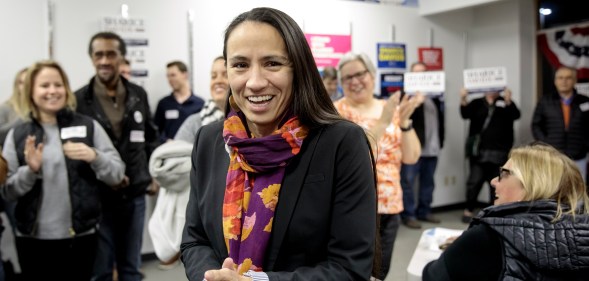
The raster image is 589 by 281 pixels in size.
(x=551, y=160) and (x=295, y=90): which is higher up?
(x=295, y=90)

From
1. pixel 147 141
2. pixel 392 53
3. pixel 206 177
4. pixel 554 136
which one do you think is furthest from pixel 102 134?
pixel 554 136

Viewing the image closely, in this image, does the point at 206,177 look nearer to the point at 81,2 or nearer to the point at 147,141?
the point at 147,141

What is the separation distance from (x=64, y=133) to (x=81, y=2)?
7.27ft

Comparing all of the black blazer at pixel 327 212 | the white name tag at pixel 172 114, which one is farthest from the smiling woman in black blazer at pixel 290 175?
the white name tag at pixel 172 114

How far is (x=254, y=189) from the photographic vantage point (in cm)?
121

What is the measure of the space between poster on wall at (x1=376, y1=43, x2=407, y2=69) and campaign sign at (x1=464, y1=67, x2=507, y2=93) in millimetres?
938

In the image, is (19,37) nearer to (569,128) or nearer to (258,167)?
(258,167)

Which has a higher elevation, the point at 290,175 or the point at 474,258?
the point at 290,175

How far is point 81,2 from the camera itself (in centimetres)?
448

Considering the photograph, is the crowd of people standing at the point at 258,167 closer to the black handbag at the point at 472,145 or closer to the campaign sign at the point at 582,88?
the black handbag at the point at 472,145

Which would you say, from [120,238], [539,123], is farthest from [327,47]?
[120,238]

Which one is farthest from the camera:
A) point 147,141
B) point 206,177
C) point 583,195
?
point 147,141

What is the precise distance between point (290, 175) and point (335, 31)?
502 centimetres

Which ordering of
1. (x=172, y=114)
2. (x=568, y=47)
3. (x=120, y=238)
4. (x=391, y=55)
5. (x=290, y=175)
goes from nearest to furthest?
(x=290, y=175), (x=120, y=238), (x=172, y=114), (x=568, y=47), (x=391, y=55)
